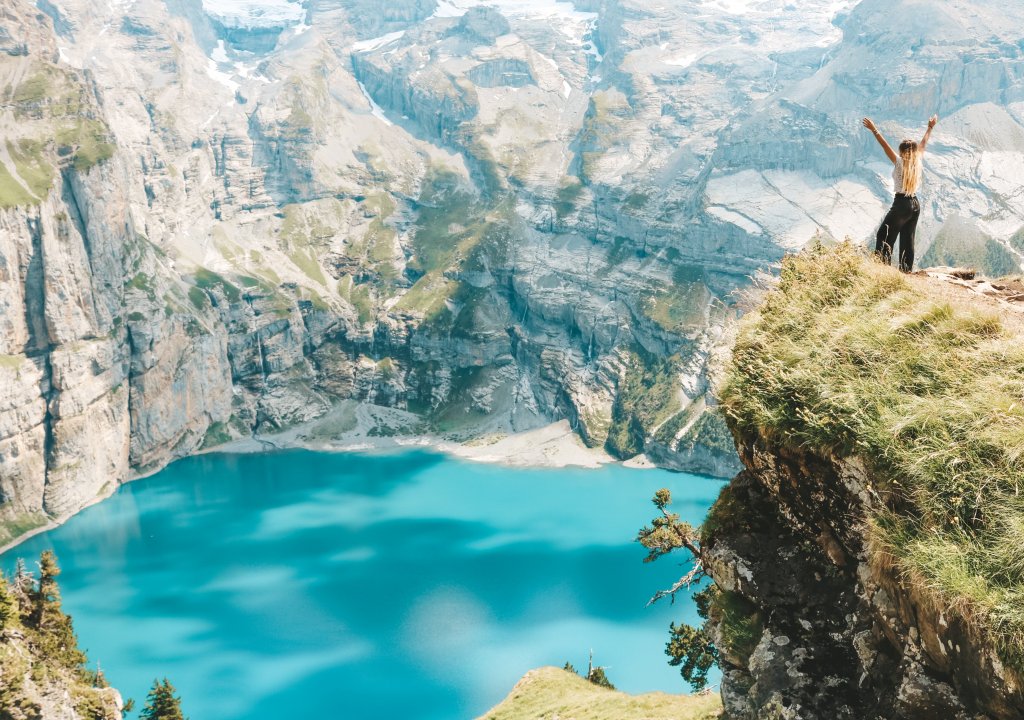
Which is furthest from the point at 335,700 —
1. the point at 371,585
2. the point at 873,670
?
the point at 873,670

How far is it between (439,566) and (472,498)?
3910 centimetres

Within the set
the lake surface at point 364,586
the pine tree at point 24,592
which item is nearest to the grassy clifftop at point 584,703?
the pine tree at point 24,592

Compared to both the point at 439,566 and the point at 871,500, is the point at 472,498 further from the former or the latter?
the point at 871,500

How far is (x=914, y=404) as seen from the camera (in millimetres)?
8578

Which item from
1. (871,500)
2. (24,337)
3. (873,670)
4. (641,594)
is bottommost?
(641,594)

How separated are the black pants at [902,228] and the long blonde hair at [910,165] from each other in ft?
0.51

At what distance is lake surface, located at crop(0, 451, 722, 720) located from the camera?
78.5 meters

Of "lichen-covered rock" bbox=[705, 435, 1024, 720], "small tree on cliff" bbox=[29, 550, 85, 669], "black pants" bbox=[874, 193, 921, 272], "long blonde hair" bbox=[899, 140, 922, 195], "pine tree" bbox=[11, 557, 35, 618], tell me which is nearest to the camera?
"lichen-covered rock" bbox=[705, 435, 1024, 720]

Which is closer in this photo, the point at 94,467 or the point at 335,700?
the point at 335,700

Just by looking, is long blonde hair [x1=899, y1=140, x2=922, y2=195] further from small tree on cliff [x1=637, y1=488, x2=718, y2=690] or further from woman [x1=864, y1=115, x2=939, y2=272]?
small tree on cliff [x1=637, y1=488, x2=718, y2=690]

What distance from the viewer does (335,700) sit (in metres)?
74.2

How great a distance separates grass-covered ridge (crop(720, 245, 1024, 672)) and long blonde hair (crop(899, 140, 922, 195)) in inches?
80.0

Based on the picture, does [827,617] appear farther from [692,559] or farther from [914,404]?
[692,559]

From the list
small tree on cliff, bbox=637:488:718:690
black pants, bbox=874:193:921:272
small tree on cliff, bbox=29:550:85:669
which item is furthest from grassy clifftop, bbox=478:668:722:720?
small tree on cliff, bbox=29:550:85:669
